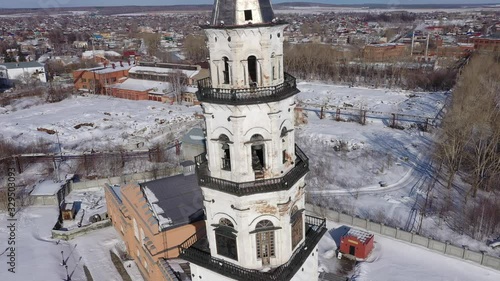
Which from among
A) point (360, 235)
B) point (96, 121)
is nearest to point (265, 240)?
point (360, 235)

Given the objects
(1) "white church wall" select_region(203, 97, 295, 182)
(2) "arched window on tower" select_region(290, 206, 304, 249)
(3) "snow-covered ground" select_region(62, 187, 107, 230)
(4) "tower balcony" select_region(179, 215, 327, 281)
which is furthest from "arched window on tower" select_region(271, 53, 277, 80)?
(3) "snow-covered ground" select_region(62, 187, 107, 230)

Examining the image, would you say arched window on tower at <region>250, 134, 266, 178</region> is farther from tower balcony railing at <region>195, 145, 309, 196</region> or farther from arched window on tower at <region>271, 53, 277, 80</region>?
arched window on tower at <region>271, 53, 277, 80</region>

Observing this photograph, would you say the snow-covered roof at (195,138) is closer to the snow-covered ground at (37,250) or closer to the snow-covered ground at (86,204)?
the snow-covered ground at (86,204)

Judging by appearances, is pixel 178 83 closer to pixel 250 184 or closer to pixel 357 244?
pixel 357 244

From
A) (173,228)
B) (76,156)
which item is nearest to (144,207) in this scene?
(173,228)

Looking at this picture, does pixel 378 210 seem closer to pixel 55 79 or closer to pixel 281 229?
pixel 281 229

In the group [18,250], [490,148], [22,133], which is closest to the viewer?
[18,250]
